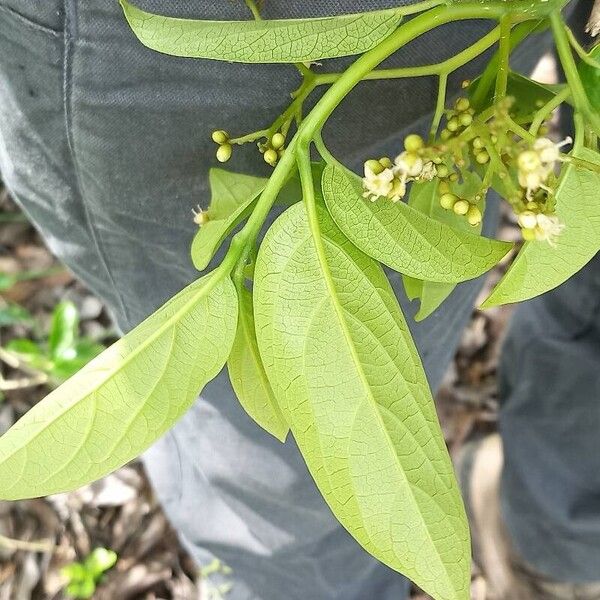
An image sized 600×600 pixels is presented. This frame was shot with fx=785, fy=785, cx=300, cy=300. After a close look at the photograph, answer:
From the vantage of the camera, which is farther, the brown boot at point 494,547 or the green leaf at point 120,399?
the brown boot at point 494,547

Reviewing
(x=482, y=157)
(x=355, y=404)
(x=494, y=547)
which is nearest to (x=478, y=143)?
(x=482, y=157)

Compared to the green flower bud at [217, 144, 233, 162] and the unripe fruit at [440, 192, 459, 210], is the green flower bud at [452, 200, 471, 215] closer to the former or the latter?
the unripe fruit at [440, 192, 459, 210]

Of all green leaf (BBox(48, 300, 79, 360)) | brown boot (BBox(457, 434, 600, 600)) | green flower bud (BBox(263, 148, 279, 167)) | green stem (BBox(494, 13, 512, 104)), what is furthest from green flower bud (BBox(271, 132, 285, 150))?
brown boot (BBox(457, 434, 600, 600))

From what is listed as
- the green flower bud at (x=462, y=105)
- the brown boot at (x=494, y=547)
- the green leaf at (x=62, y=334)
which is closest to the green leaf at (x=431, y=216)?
the green flower bud at (x=462, y=105)

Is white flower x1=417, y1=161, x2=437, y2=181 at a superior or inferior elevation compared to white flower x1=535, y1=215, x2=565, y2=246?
superior

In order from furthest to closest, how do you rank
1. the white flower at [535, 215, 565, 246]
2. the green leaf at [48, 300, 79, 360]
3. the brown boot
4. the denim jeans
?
the brown boot < the green leaf at [48, 300, 79, 360] < the denim jeans < the white flower at [535, 215, 565, 246]

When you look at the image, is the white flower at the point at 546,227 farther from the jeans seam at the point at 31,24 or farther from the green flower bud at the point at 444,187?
the jeans seam at the point at 31,24

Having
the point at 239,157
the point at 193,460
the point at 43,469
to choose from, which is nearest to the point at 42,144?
the point at 239,157
